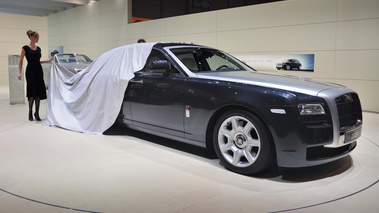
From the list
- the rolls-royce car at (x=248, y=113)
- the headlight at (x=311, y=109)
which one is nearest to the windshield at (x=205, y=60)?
the rolls-royce car at (x=248, y=113)

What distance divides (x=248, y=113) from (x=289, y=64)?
6.57 metres

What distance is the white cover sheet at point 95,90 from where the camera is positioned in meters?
4.80

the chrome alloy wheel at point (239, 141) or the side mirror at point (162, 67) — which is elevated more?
the side mirror at point (162, 67)

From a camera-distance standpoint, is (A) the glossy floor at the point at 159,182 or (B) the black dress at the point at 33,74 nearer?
(A) the glossy floor at the point at 159,182

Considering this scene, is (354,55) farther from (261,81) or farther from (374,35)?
(261,81)

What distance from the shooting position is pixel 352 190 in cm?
295

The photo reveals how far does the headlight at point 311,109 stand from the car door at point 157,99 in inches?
54.8

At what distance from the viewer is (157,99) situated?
4180mm

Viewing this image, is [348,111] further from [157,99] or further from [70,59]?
[70,59]

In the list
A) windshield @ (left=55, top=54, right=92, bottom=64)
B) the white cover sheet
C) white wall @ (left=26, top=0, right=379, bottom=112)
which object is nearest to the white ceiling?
windshield @ (left=55, top=54, right=92, bottom=64)

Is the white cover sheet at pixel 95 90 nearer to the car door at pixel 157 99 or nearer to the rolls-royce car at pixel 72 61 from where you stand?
the car door at pixel 157 99

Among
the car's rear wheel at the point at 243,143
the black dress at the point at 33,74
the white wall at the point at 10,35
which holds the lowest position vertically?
the car's rear wheel at the point at 243,143

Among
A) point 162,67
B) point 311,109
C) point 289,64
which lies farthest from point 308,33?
point 311,109

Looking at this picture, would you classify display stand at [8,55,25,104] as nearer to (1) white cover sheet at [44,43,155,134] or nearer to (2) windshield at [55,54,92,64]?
(2) windshield at [55,54,92,64]
